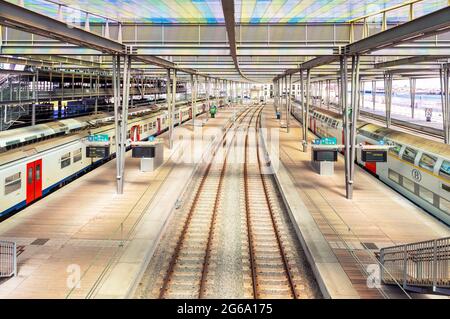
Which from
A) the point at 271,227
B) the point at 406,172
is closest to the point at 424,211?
the point at 406,172

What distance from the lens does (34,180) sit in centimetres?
1603

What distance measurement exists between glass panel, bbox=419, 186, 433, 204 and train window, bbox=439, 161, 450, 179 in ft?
3.77

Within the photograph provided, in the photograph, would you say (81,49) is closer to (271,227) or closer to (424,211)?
(271,227)

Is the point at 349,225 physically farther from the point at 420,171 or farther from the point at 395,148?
the point at 395,148

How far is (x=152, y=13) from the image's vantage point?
14.8 metres

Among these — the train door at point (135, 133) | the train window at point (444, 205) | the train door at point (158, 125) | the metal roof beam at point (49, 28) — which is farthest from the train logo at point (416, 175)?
the train door at point (158, 125)

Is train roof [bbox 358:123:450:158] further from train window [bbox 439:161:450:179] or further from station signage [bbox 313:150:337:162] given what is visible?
station signage [bbox 313:150:337:162]

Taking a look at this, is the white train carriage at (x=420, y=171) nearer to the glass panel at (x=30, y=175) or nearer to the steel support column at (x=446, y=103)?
the steel support column at (x=446, y=103)

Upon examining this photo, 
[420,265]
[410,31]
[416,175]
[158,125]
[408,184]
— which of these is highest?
[410,31]

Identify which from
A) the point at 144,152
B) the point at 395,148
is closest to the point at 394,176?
the point at 395,148

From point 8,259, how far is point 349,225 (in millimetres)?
10159

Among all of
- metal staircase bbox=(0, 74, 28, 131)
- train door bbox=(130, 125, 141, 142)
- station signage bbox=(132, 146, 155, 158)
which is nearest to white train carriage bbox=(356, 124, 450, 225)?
station signage bbox=(132, 146, 155, 158)

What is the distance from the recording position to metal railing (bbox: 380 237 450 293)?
8414mm

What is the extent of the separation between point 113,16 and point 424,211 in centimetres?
1357
